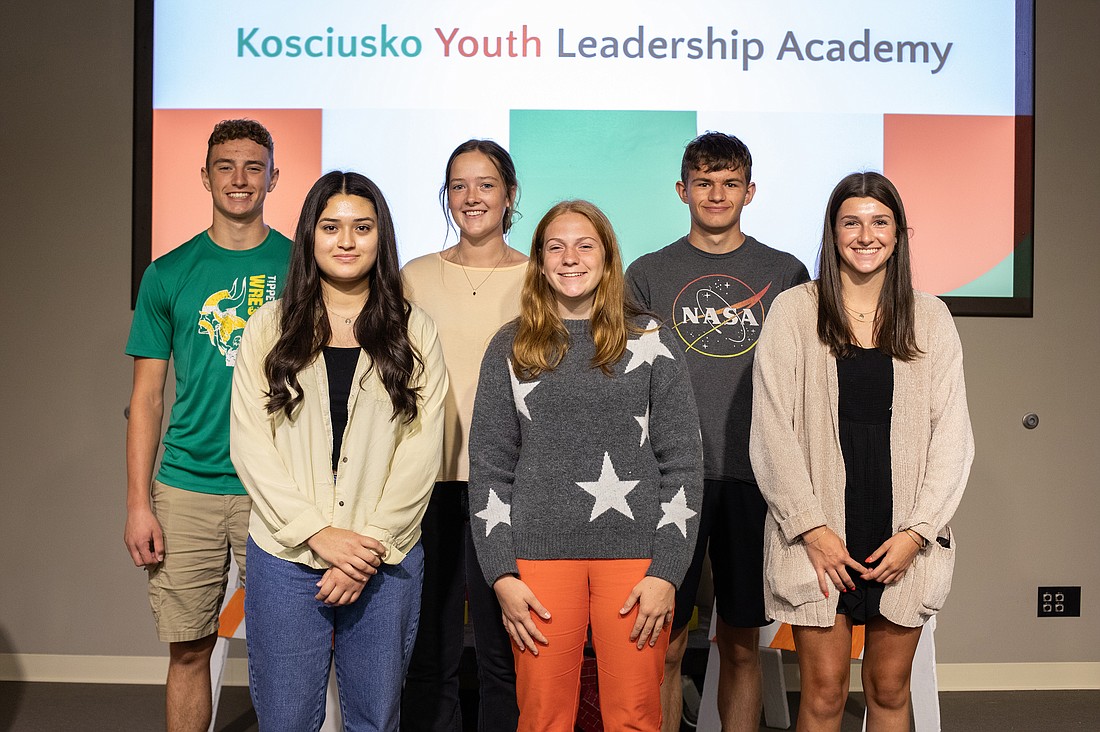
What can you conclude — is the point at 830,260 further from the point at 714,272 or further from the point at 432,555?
the point at 432,555

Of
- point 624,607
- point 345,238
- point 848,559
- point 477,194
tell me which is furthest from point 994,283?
point 345,238

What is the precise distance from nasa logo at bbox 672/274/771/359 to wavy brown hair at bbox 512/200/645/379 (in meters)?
0.39

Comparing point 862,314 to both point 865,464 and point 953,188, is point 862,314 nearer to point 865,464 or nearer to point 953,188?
point 865,464

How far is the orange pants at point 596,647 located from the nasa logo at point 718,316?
721 mm

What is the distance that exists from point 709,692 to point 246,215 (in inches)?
74.5

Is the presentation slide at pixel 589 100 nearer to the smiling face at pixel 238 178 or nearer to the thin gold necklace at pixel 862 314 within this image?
the smiling face at pixel 238 178

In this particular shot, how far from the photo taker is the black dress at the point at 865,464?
2.06m

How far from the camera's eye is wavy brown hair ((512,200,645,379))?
201cm

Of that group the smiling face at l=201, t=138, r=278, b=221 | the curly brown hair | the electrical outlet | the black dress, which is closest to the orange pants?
the black dress

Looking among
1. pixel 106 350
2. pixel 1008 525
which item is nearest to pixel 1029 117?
pixel 1008 525

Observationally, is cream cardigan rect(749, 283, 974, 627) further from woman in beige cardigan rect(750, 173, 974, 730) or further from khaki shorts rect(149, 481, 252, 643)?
khaki shorts rect(149, 481, 252, 643)

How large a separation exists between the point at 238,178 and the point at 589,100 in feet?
4.81

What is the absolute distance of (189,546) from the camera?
7.64ft

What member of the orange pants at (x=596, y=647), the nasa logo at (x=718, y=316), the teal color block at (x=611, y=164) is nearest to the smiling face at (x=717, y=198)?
the nasa logo at (x=718, y=316)
